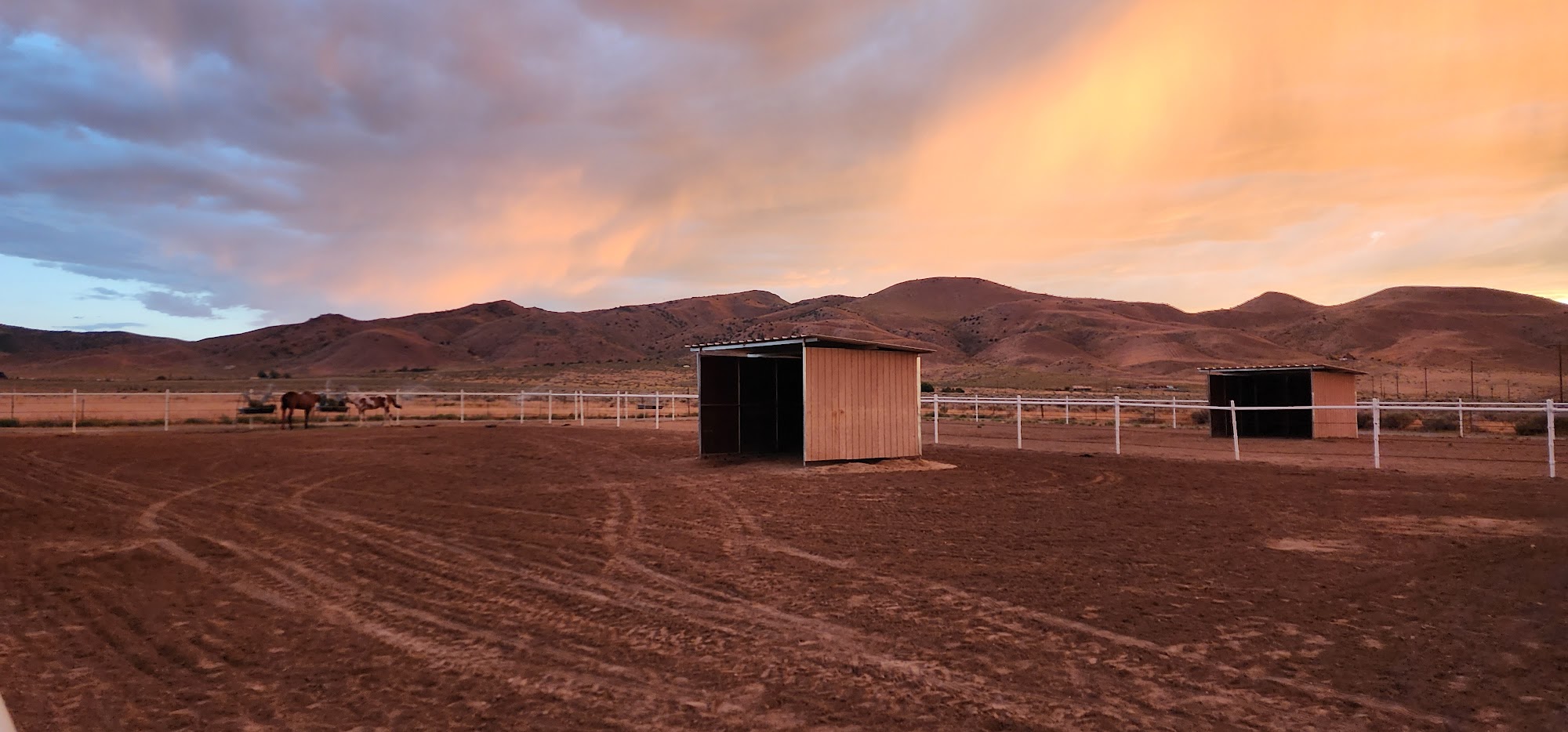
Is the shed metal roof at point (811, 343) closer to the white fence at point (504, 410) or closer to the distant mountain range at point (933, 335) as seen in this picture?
the white fence at point (504, 410)

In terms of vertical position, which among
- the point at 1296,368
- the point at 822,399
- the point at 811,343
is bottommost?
the point at 822,399

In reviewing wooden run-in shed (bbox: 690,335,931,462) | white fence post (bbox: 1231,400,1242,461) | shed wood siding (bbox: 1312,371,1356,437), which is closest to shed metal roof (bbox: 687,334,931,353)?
wooden run-in shed (bbox: 690,335,931,462)

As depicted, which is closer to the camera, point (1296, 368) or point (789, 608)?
point (789, 608)

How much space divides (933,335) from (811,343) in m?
91.2

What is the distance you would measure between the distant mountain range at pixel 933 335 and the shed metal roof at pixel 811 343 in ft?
185

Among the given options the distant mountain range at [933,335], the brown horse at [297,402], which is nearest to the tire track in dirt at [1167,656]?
the brown horse at [297,402]

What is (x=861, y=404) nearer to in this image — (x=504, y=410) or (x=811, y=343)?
(x=811, y=343)

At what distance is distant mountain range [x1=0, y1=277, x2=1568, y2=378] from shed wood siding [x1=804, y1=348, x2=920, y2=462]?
56.8 metres

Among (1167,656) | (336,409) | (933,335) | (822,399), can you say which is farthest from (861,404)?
(933,335)

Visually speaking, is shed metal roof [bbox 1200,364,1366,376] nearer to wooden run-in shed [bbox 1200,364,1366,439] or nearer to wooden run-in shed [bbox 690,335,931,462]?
wooden run-in shed [bbox 1200,364,1366,439]

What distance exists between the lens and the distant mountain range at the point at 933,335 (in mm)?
88688

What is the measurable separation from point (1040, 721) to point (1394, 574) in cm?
461

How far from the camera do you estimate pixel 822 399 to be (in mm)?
14914

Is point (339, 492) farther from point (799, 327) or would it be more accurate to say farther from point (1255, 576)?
point (799, 327)
